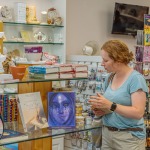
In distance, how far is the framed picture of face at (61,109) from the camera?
2203 millimetres

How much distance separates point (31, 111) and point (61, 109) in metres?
0.21

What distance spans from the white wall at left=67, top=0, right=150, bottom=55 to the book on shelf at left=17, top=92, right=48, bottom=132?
2.79 metres

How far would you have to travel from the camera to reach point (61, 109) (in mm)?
2209

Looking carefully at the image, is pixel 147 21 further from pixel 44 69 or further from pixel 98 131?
pixel 44 69

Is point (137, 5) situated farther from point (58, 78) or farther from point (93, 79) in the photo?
point (58, 78)

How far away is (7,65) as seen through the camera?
2.21 m

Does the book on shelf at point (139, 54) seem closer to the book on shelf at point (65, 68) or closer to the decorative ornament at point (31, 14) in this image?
the decorative ornament at point (31, 14)

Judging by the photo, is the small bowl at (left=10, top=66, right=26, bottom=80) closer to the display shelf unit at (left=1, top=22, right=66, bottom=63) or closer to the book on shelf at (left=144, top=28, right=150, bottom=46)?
the display shelf unit at (left=1, top=22, right=66, bottom=63)

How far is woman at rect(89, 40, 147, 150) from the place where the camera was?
2217mm

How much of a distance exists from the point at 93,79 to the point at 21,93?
1.90 m

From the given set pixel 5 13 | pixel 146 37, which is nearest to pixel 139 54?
pixel 146 37

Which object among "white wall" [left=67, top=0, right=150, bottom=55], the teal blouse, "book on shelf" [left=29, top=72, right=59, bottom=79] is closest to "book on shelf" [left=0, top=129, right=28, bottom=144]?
"book on shelf" [left=29, top=72, right=59, bottom=79]

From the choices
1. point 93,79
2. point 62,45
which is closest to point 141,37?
point 93,79

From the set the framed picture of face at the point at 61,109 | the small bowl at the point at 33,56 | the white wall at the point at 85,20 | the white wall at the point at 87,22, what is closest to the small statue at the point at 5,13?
the white wall at the point at 85,20
